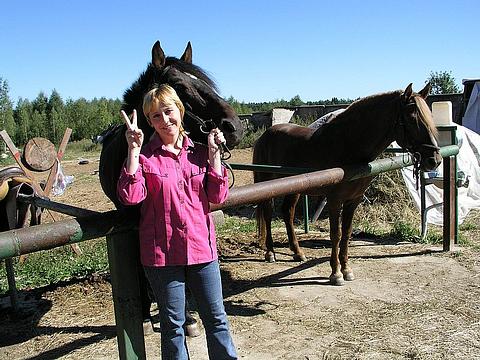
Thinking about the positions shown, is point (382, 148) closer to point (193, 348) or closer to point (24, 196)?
point (193, 348)

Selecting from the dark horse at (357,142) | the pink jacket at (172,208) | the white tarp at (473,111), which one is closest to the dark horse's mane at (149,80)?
the pink jacket at (172,208)

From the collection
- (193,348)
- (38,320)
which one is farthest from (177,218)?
(38,320)

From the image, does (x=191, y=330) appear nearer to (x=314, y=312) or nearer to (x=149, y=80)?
(x=314, y=312)

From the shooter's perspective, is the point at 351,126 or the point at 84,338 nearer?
the point at 84,338

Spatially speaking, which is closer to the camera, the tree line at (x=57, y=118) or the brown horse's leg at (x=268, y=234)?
the brown horse's leg at (x=268, y=234)

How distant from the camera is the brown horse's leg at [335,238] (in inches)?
177

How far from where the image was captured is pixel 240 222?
7.76 meters

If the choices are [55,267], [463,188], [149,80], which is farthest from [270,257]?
[463,188]

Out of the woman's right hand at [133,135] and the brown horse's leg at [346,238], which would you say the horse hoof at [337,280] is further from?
the woman's right hand at [133,135]

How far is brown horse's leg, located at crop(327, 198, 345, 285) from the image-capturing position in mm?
4492

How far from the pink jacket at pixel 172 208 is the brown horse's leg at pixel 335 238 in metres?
2.55

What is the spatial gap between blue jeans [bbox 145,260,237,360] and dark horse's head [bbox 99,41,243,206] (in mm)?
866

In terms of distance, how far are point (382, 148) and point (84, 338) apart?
2.95 metres

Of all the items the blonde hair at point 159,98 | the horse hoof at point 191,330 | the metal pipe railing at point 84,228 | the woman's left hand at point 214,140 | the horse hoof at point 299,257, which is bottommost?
the horse hoof at point 299,257
